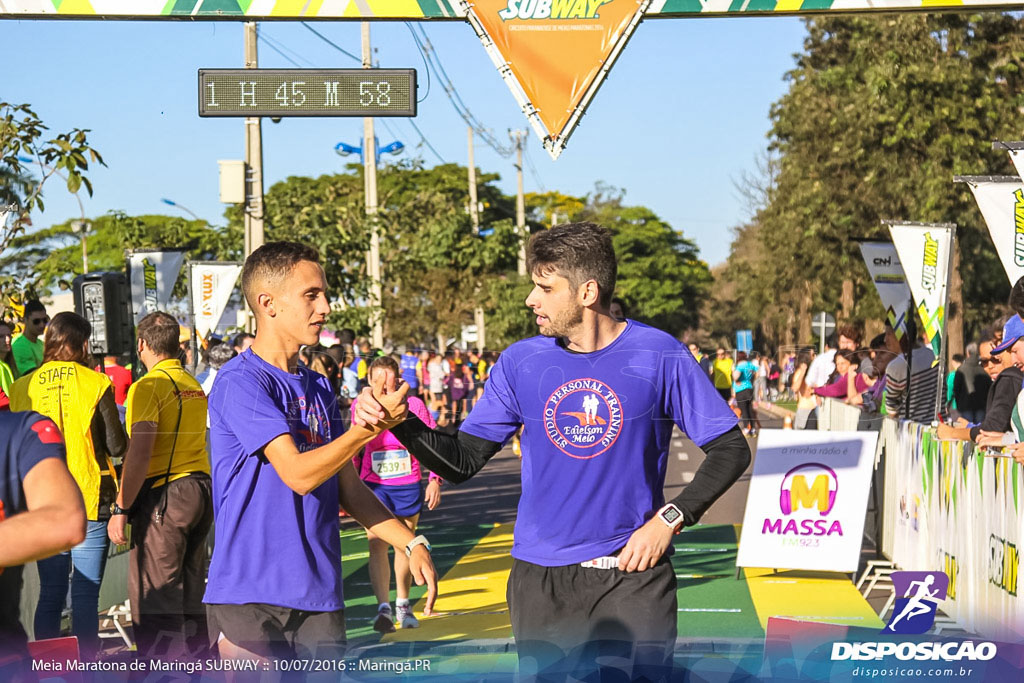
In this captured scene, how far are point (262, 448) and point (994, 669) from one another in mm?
2610

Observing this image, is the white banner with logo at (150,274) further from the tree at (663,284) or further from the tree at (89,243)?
the tree at (663,284)

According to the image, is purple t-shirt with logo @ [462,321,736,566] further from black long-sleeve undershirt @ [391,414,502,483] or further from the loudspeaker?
the loudspeaker

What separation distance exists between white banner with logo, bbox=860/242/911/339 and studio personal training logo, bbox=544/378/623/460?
692 cm

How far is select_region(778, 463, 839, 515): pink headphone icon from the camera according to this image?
8078 millimetres

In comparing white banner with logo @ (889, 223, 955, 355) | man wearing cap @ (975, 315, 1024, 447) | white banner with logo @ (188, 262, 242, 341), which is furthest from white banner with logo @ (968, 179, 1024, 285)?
white banner with logo @ (188, 262, 242, 341)

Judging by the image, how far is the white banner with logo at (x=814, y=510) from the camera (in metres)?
8.30

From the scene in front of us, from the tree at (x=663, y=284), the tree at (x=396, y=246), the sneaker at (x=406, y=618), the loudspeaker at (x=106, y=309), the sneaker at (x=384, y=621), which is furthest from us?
the tree at (x=663, y=284)

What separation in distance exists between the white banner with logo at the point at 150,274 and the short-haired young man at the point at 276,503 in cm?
670

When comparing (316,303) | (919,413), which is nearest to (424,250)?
(919,413)

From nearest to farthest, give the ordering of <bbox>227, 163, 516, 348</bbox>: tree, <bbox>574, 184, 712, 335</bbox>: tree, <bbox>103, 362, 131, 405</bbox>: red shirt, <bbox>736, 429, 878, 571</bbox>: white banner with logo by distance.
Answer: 1. <bbox>736, 429, 878, 571</bbox>: white banner with logo
2. <bbox>103, 362, 131, 405</bbox>: red shirt
3. <bbox>227, 163, 516, 348</bbox>: tree
4. <bbox>574, 184, 712, 335</bbox>: tree

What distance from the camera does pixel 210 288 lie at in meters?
11.1

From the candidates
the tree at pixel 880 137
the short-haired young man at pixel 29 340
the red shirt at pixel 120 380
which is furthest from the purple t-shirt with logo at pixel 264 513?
the tree at pixel 880 137

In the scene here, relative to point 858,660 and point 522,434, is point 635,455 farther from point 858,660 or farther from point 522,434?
point 858,660

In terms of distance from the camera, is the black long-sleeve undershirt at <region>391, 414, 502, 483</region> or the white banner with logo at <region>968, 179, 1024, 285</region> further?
the white banner with logo at <region>968, 179, 1024, 285</region>
